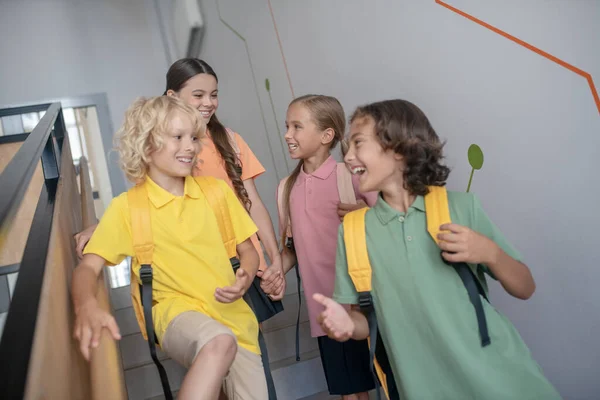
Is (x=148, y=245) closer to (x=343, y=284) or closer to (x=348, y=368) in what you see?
(x=343, y=284)

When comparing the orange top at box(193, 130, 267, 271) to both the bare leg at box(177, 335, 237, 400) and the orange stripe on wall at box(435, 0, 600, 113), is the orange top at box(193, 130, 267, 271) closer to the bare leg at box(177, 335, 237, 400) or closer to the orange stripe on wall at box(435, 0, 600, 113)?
the bare leg at box(177, 335, 237, 400)

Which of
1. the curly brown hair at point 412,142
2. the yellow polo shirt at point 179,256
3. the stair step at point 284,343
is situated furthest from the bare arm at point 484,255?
the stair step at point 284,343

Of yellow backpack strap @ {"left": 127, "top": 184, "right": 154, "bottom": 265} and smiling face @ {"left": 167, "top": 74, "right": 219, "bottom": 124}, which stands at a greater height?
smiling face @ {"left": 167, "top": 74, "right": 219, "bottom": 124}

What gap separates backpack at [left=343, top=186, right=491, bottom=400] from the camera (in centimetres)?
149

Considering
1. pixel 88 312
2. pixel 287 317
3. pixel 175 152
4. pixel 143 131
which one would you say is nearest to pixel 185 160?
pixel 175 152

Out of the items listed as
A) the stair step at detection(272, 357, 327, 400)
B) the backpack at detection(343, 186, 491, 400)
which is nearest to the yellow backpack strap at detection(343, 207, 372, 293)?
the backpack at detection(343, 186, 491, 400)

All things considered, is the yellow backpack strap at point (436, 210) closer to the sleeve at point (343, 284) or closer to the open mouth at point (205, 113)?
the sleeve at point (343, 284)

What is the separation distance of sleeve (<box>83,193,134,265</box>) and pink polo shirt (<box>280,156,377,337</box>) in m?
0.81

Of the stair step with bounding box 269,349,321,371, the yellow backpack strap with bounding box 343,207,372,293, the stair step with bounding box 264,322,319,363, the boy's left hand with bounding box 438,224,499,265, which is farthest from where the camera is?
the stair step with bounding box 264,322,319,363

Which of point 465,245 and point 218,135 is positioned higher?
point 218,135

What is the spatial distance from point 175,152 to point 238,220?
0.33m

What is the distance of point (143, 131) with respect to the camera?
1.95m

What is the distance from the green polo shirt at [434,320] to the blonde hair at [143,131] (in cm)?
80

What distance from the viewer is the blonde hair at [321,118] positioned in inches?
100
